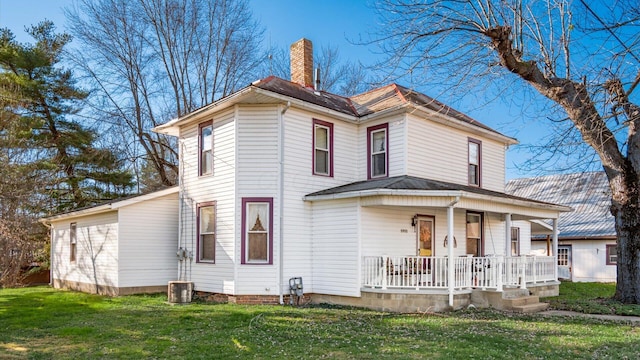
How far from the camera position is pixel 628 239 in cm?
1369

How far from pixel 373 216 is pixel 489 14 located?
5551mm

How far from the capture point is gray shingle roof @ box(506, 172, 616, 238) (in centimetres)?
2461

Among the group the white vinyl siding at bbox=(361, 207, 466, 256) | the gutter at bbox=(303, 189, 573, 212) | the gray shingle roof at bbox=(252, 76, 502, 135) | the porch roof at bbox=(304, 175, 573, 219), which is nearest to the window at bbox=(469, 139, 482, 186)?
the gray shingle roof at bbox=(252, 76, 502, 135)

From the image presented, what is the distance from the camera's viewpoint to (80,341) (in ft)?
27.5

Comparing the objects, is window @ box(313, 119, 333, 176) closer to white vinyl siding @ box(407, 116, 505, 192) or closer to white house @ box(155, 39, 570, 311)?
white house @ box(155, 39, 570, 311)

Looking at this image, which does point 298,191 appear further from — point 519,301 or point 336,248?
point 519,301

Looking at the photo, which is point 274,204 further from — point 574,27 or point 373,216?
point 574,27

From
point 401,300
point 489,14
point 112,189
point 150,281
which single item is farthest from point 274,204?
point 112,189

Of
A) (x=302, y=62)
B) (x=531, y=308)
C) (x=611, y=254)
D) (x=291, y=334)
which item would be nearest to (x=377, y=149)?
(x=302, y=62)

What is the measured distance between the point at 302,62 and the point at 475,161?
21.6 ft

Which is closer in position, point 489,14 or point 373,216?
point 489,14

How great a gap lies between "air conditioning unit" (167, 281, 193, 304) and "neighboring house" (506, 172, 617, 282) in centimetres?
1719

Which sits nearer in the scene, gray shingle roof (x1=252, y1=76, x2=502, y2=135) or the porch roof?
the porch roof

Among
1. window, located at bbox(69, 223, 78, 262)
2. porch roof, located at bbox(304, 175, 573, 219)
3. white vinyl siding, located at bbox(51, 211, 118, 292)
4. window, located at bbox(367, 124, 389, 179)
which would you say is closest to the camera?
porch roof, located at bbox(304, 175, 573, 219)
